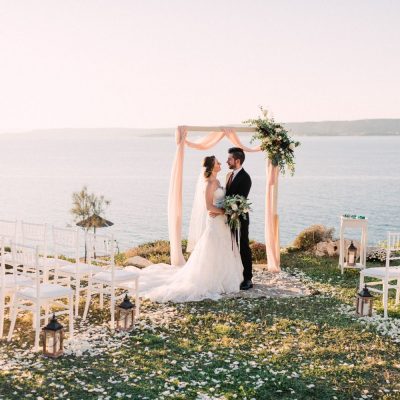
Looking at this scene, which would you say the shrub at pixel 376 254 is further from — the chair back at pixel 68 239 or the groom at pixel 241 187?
the chair back at pixel 68 239

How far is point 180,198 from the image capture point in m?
11.3

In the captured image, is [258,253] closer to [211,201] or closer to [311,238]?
[311,238]

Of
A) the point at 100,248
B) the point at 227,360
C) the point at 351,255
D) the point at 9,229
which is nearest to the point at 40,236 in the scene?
the point at 9,229

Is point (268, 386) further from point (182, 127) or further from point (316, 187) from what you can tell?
point (316, 187)

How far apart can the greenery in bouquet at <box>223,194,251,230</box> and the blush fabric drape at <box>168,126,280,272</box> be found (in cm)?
155

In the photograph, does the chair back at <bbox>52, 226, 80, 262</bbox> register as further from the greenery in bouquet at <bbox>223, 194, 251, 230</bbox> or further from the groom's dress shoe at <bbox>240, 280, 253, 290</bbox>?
the groom's dress shoe at <bbox>240, 280, 253, 290</bbox>

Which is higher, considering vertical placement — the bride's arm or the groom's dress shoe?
the bride's arm

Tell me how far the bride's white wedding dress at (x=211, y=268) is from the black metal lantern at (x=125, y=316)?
1.93m

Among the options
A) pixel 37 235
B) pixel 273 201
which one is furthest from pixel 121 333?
pixel 273 201

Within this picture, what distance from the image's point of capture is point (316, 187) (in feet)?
231

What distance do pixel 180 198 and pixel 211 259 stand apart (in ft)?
5.84

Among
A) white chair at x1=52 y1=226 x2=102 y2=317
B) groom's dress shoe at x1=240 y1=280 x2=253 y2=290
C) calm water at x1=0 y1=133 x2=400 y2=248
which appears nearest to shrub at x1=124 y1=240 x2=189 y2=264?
groom's dress shoe at x1=240 y1=280 x2=253 y2=290

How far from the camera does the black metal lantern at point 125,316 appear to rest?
24.9 feet

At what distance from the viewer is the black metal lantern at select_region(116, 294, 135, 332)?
7590 mm
